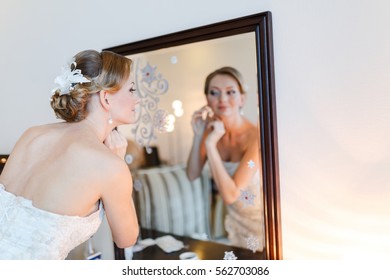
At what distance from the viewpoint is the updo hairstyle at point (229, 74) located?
1.15 meters

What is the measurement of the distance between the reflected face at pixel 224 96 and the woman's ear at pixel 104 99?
13.9 inches

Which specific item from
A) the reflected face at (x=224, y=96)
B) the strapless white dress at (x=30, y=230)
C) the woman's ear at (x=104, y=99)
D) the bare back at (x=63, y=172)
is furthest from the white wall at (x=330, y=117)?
the strapless white dress at (x=30, y=230)

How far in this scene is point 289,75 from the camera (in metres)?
1.09

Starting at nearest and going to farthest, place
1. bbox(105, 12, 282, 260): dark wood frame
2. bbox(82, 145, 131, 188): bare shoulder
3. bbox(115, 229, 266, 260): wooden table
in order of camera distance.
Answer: bbox(82, 145, 131, 188): bare shoulder
bbox(105, 12, 282, 260): dark wood frame
bbox(115, 229, 266, 260): wooden table

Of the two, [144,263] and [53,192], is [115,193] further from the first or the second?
[144,263]

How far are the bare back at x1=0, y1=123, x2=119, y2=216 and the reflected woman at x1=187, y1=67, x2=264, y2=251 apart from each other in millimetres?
389

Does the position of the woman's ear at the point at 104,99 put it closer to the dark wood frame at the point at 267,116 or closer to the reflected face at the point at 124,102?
the reflected face at the point at 124,102

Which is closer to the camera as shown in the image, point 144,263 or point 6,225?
point 6,225

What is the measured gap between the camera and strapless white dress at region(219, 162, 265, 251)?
3.75 feet

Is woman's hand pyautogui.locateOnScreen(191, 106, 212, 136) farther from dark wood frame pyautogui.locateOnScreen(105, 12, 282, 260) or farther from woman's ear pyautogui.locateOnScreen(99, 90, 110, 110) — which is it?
woman's ear pyautogui.locateOnScreen(99, 90, 110, 110)

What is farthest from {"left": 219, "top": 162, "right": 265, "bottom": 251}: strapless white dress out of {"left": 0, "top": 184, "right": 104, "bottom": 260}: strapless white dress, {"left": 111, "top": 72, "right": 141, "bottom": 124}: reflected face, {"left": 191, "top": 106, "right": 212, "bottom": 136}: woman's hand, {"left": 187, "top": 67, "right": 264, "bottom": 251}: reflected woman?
{"left": 0, "top": 184, "right": 104, "bottom": 260}: strapless white dress

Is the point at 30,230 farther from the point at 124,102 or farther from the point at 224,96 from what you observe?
the point at 224,96

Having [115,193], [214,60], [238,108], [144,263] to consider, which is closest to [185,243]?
[144,263]

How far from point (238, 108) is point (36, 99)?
1.05 meters
